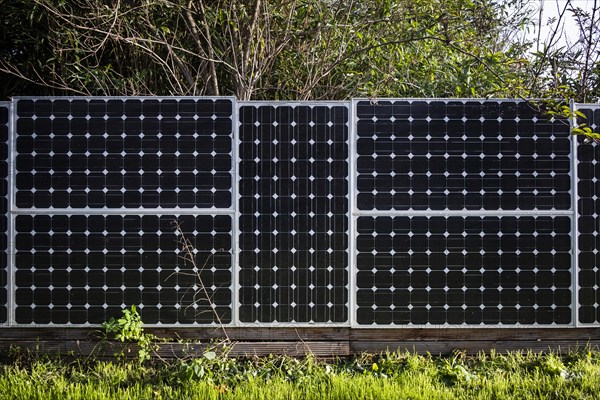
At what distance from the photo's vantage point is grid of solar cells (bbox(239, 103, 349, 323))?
569 centimetres

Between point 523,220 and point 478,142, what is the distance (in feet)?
3.04

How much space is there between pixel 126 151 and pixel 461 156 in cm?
344

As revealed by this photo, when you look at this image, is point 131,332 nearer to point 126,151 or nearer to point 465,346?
point 126,151

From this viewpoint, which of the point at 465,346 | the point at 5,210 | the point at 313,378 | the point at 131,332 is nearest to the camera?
the point at 313,378

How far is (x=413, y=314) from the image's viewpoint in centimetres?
574

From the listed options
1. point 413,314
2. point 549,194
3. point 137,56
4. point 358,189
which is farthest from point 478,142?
point 137,56

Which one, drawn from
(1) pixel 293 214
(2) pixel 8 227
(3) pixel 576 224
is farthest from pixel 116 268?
(3) pixel 576 224

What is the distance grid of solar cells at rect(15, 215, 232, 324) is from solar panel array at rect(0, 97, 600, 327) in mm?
14

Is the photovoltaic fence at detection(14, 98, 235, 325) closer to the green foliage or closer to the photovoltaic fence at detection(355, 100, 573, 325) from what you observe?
the green foliage

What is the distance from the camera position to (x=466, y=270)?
5.73 m

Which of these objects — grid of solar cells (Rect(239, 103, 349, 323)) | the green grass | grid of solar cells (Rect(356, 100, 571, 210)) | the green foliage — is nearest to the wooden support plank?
the green grass

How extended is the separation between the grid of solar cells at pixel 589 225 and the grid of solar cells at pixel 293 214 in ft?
7.95

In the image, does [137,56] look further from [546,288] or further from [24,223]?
[546,288]

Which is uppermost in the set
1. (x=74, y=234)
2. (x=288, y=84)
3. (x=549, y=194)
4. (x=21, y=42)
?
(x=21, y=42)
